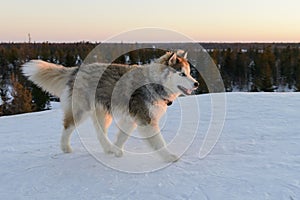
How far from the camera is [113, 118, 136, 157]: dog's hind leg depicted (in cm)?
471

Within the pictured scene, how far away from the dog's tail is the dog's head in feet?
4.61

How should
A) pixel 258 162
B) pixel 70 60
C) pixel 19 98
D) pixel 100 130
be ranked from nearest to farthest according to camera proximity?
1. pixel 258 162
2. pixel 100 130
3. pixel 19 98
4. pixel 70 60

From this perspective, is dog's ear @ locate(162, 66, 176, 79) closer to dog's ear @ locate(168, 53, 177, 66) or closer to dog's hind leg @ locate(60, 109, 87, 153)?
dog's ear @ locate(168, 53, 177, 66)

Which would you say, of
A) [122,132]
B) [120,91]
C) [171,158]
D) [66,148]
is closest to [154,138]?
[171,158]

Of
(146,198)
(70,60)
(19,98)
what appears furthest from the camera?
(70,60)

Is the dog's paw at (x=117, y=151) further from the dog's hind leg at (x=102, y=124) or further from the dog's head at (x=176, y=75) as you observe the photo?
the dog's head at (x=176, y=75)

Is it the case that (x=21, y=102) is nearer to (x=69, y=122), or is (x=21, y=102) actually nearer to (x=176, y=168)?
(x=69, y=122)

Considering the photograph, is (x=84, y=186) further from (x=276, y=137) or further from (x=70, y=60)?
(x=70, y=60)

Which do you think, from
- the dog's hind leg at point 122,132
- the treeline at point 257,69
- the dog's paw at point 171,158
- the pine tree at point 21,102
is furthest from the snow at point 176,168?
the treeline at point 257,69

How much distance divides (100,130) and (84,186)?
1519 mm

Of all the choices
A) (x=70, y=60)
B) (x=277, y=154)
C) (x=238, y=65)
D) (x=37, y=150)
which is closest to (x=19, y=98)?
(x=70, y=60)

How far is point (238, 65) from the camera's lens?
57.2 m

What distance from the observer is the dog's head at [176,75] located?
14.7 ft

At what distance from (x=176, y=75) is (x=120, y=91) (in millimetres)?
Result: 813
